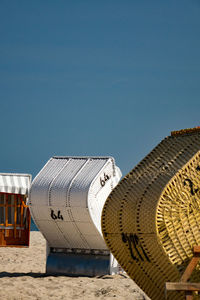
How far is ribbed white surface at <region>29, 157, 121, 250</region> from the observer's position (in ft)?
39.2

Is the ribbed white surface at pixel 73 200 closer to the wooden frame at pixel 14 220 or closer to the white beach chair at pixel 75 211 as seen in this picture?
the white beach chair at pixel 75 211

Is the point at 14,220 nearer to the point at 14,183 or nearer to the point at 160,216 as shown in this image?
the point at 14,183

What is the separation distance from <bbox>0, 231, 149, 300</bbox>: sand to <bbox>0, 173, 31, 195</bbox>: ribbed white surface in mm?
2254

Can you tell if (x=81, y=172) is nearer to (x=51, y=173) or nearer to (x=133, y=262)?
(x=51, y=173)

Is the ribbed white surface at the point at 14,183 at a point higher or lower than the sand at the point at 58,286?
higher

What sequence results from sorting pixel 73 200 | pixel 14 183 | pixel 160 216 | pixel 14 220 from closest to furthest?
1. pixel 160 216
2. pixel 73 200
3. pixel 14 183
4. pixel 14 220

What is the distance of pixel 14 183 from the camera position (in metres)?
15.4

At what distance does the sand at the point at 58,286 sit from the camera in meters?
10.3

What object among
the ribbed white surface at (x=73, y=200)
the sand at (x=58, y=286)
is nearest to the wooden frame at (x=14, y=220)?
the sand at (x=58, y=286)

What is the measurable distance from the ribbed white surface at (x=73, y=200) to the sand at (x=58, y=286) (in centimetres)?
90

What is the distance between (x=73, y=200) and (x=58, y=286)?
76.7 inches

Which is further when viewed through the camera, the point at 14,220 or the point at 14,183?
the point at 14,220

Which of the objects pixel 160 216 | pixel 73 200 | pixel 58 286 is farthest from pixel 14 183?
pixel 160 216

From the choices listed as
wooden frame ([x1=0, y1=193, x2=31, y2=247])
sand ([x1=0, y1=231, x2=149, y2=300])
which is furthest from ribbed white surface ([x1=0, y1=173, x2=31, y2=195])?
sand ([x1=0, y1=231, x2=149, y2=300])
